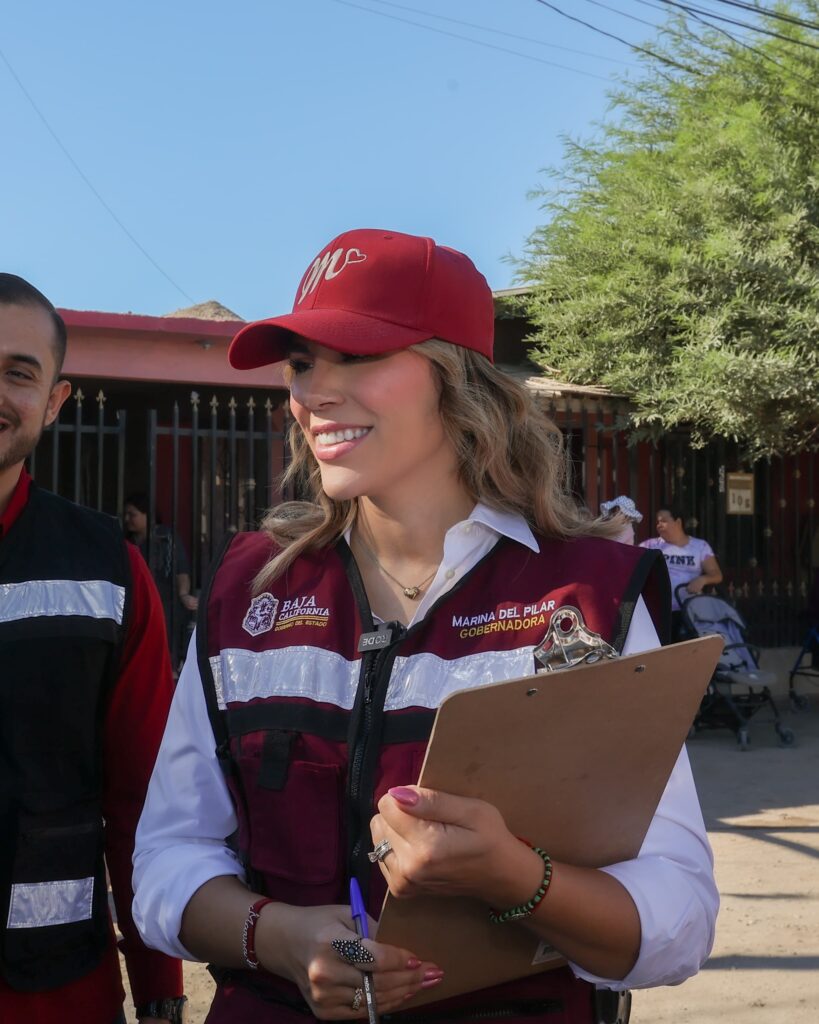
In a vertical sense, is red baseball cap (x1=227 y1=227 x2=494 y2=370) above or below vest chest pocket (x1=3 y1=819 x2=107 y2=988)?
above

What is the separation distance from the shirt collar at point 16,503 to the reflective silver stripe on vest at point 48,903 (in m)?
0.66

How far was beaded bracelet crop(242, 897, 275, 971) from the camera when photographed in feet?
5.30

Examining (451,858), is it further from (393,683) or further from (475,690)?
(393,683)

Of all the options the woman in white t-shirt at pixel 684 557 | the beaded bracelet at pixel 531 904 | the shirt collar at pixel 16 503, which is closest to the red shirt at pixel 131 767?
the shirt collar at pixel 16 503

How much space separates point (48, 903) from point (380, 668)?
0.84 metres

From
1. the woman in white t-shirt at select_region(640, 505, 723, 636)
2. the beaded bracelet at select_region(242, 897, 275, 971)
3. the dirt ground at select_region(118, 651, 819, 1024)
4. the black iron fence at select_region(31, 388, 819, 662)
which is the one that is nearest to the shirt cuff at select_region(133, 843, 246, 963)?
the beaded bracelet at select_region(242, 897, 275, 971)

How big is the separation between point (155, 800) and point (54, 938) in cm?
44

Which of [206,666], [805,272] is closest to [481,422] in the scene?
[206,666]

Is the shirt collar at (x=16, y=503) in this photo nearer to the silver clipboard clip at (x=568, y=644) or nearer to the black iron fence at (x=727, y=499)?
the silver clipboard clip at (x=568, y=644)

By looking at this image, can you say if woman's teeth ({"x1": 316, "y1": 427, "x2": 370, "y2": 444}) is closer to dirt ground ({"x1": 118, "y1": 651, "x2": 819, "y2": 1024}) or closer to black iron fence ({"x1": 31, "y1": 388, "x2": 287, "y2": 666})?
dirt ground ({"x1": 118, "y1": 651, "x2": 819, "y2": 1024})

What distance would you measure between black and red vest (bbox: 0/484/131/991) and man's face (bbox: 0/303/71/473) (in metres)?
0.15

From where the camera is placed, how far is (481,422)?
1904mm

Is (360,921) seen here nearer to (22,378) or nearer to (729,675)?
(22,378)

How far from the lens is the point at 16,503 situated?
227 cm
